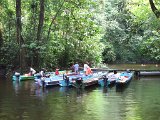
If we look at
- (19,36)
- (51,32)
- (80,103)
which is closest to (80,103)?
(80,103)

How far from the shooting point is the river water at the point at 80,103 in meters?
15.8

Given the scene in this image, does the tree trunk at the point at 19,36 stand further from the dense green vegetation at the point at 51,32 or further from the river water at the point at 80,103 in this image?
the river water at the point at 80,103

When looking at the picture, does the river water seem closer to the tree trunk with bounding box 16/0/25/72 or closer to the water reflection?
the water reflection

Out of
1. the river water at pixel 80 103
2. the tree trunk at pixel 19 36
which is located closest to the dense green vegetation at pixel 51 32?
the tree trunk at pixel 19 36

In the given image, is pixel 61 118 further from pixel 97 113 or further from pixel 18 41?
pixel 18 41

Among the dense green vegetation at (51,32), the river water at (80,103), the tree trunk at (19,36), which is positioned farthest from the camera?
the dense green vegetation at (51,32)

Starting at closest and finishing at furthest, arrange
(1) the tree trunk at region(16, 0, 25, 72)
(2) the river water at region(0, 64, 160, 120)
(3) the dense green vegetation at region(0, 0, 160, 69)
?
(2) the river water at region(0, 64, 160, 120) < (1) the tree trunk at region(16, 0, 25, 72) < (3) the dense green vegetation at region(0, 0, 160, 69)

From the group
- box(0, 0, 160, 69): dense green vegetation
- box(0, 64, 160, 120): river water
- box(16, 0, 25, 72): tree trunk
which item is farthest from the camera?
box(0, 0, 160, 69): dense green vegetation

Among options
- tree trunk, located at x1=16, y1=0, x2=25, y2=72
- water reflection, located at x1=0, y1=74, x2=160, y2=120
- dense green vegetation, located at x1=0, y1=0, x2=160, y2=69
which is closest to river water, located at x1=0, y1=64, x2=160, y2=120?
water reflection, located at x1=0, y1=74, x2=160, y2=120

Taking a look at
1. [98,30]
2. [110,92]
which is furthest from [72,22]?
[110,92]

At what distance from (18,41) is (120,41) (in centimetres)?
2685

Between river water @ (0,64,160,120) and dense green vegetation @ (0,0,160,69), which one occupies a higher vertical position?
dense green vegetation @ (0,0,160,69)

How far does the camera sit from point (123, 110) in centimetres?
1697

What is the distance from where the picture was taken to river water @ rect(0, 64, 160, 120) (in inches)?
622
